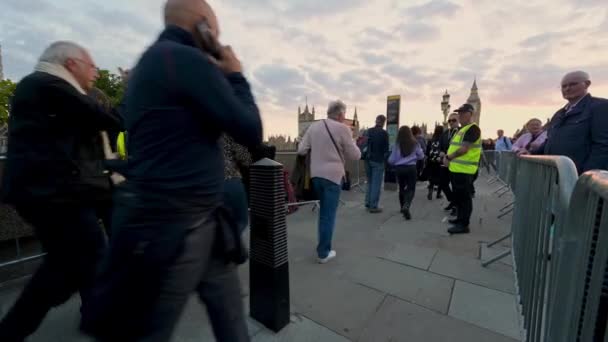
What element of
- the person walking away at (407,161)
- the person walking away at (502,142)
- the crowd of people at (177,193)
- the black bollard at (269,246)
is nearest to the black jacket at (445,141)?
the person walking away at (407,161)

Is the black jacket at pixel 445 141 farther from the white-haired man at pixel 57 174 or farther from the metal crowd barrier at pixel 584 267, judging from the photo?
the white-haired man at pixel 57 174

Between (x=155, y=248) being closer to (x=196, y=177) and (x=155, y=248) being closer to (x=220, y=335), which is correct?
(x=196, y=177)

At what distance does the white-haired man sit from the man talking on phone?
2.77 ft

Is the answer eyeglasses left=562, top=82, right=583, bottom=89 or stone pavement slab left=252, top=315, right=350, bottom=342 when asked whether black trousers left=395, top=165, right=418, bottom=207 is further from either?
stone pavement slab left=252, top=315, right=350, bottom=342

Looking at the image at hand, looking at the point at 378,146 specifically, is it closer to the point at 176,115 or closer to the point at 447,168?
the point at 447,168

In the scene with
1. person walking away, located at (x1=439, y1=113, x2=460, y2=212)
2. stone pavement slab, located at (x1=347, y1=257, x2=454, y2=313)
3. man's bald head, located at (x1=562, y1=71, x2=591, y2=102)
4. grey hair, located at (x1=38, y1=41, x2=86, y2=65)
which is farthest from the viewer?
person walking away, located at (x1=439, y1=113, x2=460, y2=212)

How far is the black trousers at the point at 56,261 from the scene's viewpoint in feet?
5.39

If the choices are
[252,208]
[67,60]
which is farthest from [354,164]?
[67,60]

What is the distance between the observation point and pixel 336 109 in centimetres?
336

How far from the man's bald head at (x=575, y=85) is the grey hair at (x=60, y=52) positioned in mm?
4691

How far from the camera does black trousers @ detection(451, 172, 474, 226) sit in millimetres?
4371

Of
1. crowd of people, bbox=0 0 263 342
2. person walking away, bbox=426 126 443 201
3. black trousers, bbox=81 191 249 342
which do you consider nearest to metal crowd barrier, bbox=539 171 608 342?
crowd of people, bbox=0 0 263 342

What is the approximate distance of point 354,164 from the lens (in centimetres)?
994

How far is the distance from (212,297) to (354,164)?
353 inches
